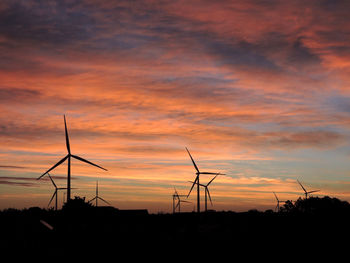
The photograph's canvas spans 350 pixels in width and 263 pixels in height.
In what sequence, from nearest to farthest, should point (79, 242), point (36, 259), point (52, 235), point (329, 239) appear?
point (36, 259) < point (52, 235) < point (79, 242) < point (329, 239)

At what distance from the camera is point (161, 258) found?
58094 mm

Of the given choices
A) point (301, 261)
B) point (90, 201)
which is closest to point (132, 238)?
point (301, 261)

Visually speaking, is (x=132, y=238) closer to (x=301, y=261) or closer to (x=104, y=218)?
(x=301, y=261)

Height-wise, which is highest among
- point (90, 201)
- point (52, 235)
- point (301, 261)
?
point (90, 201)

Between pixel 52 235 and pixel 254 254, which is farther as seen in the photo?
pixel 254 254

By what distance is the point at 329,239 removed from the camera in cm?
7631

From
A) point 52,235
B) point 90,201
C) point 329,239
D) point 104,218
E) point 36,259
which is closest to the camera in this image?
point 36,259

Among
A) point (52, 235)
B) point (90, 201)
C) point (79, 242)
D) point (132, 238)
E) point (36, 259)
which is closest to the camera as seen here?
point (36, 259)

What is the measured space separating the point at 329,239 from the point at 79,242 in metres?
43.2

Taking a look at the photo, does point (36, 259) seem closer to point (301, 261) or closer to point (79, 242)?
point (79, 242)

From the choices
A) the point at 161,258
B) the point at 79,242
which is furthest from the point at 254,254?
the point at 79,242

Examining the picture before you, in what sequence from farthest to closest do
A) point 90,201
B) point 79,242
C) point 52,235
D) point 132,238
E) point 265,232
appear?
point 90,201
point 265,232
point 132,238
point 79,242
point 52,235

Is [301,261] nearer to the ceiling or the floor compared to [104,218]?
nearer to the floor

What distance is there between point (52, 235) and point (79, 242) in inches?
224
